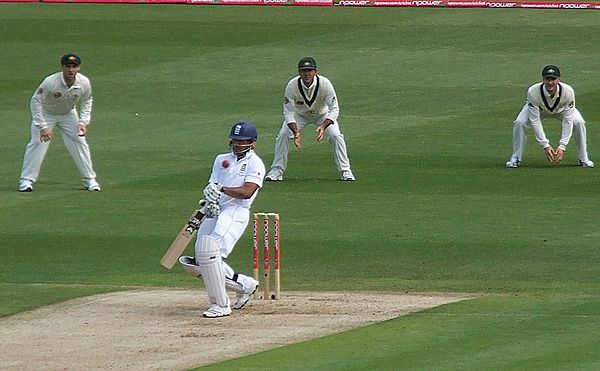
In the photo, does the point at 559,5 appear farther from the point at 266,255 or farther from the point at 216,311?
the point at 216,311

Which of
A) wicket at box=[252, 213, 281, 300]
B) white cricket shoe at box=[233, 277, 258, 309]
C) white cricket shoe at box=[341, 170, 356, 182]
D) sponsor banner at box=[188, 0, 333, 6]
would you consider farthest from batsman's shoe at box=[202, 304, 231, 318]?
sponsor banner at box=[188, 0, 333, 6]

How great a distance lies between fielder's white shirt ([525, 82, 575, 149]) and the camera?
76.6 feet

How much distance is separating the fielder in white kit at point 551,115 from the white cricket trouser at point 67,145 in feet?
21.4

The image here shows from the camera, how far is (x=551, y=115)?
2367 cm

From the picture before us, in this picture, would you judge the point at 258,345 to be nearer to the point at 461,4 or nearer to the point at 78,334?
the point at 78,334

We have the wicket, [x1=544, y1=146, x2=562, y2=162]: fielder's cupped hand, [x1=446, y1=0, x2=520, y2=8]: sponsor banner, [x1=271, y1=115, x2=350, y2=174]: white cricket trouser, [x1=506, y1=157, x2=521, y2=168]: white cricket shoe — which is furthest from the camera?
[x1=446, y1=0, x2=520, y2=8]: sponsor banner

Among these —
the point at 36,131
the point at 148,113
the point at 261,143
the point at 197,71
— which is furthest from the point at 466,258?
the point at 197,71

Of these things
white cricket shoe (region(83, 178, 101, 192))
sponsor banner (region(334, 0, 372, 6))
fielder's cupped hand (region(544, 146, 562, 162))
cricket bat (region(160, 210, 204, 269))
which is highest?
sponsor banner (region(334, 0, 372, 6))

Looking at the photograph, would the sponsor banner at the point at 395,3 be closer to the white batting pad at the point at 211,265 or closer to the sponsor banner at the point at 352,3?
the sponsor banner at the point at 352,3

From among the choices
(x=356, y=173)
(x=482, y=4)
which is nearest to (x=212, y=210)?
(x=356, y=173)

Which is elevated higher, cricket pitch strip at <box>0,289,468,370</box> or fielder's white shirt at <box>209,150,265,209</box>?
fielder's white shirt at <box>209,150,265,209</box>

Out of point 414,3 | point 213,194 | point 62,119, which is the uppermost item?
point 414,3

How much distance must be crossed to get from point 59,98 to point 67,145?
709 millimetres

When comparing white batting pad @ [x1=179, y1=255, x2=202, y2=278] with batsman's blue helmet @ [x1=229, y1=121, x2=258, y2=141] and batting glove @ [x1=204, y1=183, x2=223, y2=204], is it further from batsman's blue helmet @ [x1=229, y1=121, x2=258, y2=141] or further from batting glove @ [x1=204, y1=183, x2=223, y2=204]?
batsman's blue helmet @ [x1=229, y1=121, x2=258, y2=141]
